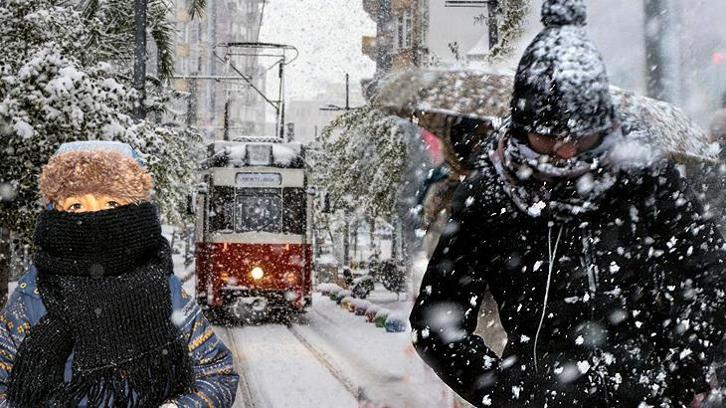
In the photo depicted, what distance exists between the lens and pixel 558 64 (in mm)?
2129

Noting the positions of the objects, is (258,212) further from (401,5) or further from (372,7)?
(372,7)

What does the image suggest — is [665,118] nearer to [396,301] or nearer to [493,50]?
[493,50]

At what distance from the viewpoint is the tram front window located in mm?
18305

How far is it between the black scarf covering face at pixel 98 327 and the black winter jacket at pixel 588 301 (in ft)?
2.58

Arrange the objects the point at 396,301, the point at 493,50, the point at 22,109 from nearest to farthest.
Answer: the point at 22,109 < the point at 493,50 < the point at 396,301

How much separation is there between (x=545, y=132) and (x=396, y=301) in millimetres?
22592

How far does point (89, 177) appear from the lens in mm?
2664

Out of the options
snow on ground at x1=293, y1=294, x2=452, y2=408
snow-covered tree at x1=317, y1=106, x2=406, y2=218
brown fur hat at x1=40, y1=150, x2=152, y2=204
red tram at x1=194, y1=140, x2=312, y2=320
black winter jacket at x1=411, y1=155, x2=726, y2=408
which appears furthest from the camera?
snow-covered tree at x1=317, y1=106, x2=406, y2=218

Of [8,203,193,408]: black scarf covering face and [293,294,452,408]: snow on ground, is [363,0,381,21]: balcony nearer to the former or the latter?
[293,294,452,408]: snow on ground

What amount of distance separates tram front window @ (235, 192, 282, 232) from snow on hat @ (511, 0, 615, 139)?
16.3 metres

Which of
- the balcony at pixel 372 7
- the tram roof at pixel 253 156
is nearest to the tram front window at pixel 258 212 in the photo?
the tram roof at pixel 253 156

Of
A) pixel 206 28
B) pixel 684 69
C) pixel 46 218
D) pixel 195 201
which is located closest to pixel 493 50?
pixel 684 69

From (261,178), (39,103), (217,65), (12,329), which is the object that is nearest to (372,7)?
(261,178)

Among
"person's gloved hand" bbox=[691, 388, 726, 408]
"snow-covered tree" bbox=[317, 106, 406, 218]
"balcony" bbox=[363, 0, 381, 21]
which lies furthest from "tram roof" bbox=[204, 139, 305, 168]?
"balcony" bbox=[363, 0, 381, 21]
